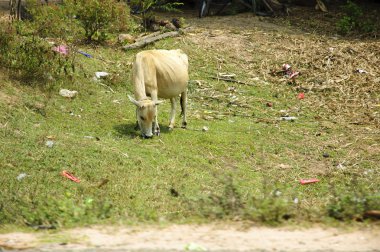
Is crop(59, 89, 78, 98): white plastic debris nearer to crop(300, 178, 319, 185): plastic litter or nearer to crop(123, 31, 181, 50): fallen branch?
crop(123, 31, 181, 50): fallen branch

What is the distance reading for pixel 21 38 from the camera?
1161 centimetres

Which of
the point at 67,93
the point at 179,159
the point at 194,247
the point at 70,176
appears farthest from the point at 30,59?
the point at 194,247

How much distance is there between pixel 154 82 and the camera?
9742 mm

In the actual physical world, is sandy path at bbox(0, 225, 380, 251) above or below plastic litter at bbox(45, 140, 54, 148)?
above

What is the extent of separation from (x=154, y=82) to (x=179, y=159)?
1.53m

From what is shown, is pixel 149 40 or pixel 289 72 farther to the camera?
pixel 149 40

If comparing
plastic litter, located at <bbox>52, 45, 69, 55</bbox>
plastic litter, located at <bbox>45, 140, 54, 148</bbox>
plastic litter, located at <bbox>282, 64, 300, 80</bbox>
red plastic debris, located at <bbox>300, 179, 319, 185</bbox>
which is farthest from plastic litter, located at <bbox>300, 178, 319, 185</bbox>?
plastic litter, located at <bbox>52, 45, 69, 55</bbox>

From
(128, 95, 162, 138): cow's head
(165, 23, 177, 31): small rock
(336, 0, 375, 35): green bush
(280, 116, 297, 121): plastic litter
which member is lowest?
(280, 116, 297, 121): plastic litter

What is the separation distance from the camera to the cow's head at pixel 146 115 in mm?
9266

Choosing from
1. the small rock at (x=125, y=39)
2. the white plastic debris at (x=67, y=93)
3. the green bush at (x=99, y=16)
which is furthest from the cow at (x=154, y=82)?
the small rock at (x=125, y=39)

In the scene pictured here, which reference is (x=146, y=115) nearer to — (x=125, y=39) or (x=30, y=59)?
(x=30, y=59)

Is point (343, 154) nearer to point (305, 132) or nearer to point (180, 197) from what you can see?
point (305, 132)

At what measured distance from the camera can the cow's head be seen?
9266 mm

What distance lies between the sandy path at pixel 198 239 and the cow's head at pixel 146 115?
429 cm
